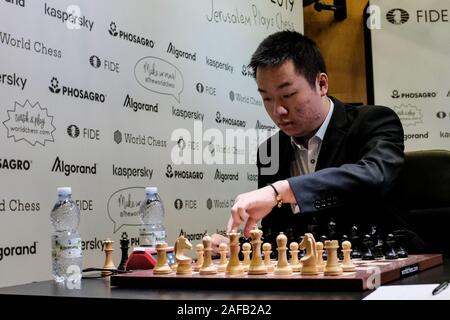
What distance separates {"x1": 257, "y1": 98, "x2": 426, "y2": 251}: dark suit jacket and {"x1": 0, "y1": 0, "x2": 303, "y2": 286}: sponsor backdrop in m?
0.82

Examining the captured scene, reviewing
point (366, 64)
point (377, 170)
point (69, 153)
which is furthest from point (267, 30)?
point (377, 170)

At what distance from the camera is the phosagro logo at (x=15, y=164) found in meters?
2.31

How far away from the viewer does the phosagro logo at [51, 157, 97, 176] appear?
8.41 ft

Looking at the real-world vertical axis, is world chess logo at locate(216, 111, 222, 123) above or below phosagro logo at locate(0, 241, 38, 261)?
above

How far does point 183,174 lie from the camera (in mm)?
3428

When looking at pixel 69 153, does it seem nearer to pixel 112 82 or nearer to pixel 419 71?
pixel 112 82

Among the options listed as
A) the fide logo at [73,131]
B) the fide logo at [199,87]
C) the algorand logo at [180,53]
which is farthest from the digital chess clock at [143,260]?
the fide logo at [199,87]

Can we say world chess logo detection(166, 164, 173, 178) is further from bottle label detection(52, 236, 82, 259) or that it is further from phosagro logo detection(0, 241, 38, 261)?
bottle label detection(52, 236, 82, 259)

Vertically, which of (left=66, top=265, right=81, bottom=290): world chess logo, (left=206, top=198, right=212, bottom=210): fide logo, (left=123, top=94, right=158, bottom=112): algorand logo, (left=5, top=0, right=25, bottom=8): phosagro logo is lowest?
(left=66, top=265, right=81, bottom=290): world chess logo

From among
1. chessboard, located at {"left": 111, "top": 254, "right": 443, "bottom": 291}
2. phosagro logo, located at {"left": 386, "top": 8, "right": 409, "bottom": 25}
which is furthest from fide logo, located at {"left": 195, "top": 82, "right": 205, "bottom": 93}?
chessboard, located at {"left": 111, "top": 254, "right": 443, "bottom": 291}

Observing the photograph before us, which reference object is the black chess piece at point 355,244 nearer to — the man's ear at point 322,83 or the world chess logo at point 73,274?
the world chess logo at point 73,274

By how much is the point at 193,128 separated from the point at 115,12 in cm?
85

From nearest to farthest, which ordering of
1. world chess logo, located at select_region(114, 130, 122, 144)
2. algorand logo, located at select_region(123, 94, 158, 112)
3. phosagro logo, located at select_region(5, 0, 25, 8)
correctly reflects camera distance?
phosagro logo, located at select_region(5, 0, 25, 8) → world chess logo, located at select_region(114, 130, 122, 144) → algorand logo, located at select_region(123, 94, 158, 112)

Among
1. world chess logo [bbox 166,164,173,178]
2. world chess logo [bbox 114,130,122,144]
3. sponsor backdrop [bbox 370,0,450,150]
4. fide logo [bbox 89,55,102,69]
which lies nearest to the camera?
fide logo [bbox 89,55,102,69]
